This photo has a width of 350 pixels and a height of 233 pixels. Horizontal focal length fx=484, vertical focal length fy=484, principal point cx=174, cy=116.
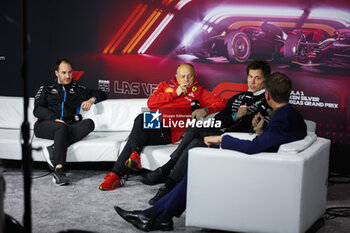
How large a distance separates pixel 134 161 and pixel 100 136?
0.77m

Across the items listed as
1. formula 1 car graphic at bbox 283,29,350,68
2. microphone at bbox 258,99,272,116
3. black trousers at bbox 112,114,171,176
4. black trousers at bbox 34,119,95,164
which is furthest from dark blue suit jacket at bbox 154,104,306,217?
formula 1 car graphic at bbox 283,29,350,68

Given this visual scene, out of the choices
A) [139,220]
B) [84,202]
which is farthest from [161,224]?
[84,202]

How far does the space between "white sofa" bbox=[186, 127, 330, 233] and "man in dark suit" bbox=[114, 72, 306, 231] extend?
0.18 ft

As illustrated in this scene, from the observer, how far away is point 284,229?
2.81 m

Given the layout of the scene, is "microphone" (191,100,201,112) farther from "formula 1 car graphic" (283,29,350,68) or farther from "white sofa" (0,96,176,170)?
"formula 1 car graphic" (283,29,350,68)

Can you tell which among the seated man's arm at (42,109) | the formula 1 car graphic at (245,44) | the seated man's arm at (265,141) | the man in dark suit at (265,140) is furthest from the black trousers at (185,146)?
the seated man's arm at (42,109)

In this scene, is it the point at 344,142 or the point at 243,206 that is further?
the point at 344,142

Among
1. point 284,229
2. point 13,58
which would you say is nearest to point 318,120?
point 284,229

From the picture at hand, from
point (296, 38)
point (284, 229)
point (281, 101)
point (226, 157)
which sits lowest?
point (284, 229)

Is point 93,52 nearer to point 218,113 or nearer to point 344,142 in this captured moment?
point 218,113

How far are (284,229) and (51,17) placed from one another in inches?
174

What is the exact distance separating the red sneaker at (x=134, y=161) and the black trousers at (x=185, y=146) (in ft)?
1.11

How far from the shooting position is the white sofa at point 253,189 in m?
2.79

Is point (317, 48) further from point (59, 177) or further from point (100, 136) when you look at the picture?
point (59, 177)
